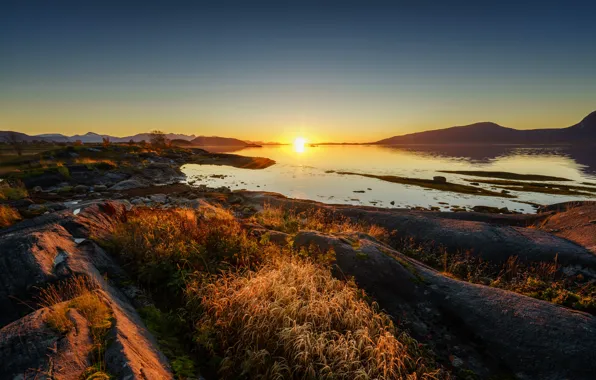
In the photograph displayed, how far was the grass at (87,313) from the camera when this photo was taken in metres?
3.66

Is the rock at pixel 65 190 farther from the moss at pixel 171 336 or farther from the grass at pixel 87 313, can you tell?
the moss at pixel 171 336

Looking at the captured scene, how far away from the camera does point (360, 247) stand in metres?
9.48

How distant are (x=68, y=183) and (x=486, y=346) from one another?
130ft

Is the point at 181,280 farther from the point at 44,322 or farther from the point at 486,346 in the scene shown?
the point at 486,346

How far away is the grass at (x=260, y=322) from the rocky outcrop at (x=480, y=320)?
3.63 feet

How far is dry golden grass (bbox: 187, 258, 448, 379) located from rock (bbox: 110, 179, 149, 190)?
102ft

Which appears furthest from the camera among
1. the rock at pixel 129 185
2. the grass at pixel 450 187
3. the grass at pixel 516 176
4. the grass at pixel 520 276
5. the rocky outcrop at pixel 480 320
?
the grass at pixel 516 176

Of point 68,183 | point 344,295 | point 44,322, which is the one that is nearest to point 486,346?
point 344,295

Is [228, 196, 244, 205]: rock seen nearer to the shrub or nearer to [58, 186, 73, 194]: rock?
[58, 186, 73, 194]: rock

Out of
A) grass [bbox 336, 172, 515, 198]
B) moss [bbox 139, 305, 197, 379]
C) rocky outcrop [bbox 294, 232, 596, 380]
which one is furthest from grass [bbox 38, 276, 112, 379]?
grass [bbox 336, 172, 515, 198]

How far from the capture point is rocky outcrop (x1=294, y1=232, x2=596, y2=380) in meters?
5.80

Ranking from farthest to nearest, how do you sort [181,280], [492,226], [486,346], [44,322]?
[492,226] → [181,280] → [486,346] → [44,322]

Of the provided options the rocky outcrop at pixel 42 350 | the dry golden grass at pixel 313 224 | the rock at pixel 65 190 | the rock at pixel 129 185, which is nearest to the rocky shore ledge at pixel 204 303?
the rocky outcrop at pixel 42 350

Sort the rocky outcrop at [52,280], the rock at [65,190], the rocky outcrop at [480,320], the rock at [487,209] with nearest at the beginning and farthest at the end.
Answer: the rocky outcrop at [52,280] < the rocky outcrop at [480,320] < the rock at [65,190] < the rock at [487,209]
